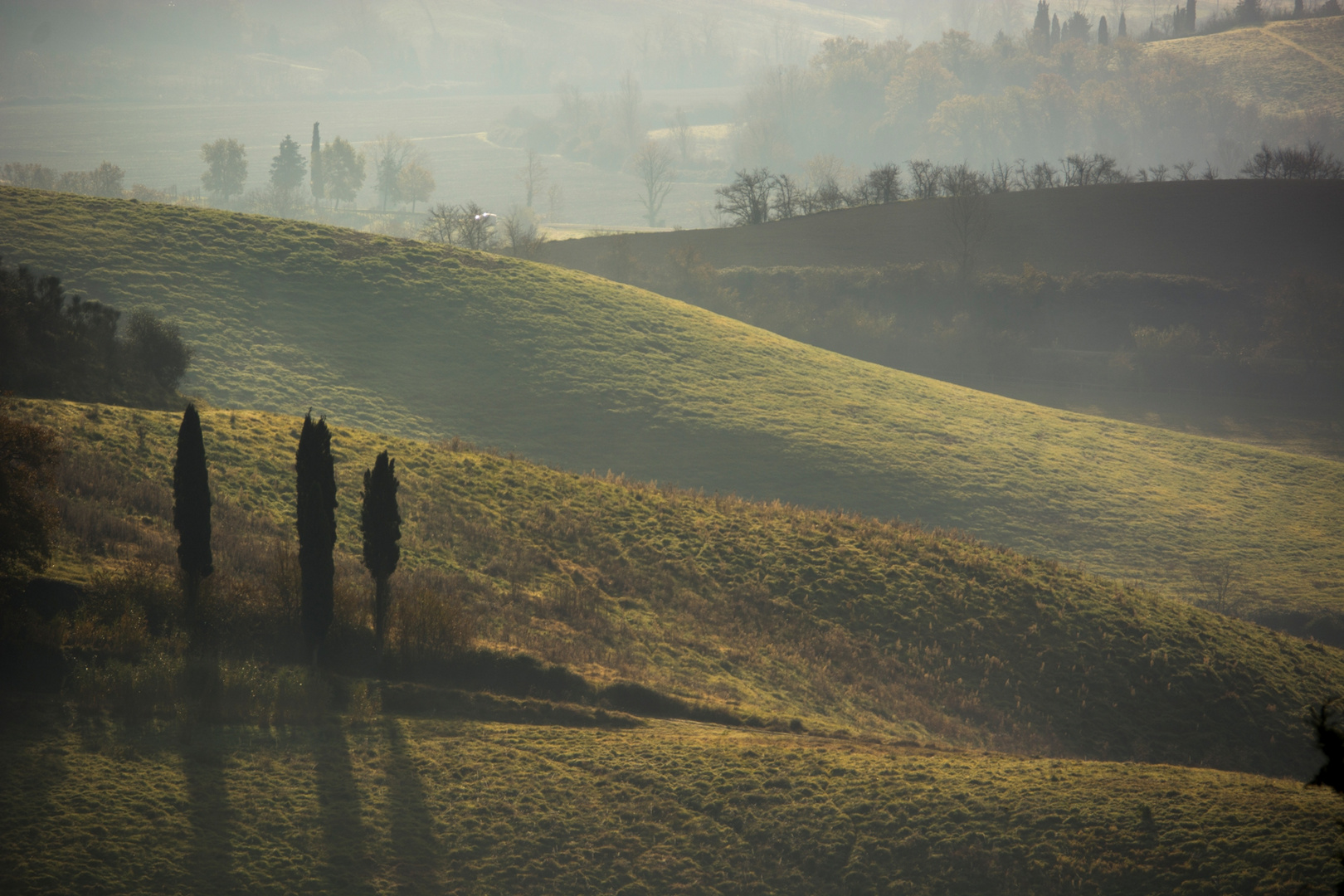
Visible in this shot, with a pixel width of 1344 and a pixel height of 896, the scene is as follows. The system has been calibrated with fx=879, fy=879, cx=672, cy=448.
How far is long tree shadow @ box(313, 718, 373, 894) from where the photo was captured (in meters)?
11.1

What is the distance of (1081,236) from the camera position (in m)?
90.6

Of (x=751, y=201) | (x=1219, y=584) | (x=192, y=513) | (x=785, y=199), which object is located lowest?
(x=1219, y=584)

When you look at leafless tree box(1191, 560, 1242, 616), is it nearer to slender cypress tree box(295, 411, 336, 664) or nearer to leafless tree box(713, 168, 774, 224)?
slender cypress tree box(295, 411, 336, 664)

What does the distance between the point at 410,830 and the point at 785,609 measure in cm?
1406

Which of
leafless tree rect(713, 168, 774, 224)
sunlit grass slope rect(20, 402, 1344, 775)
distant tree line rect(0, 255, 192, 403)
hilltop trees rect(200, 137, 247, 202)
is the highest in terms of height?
hilltop trees rect(200, 137, 247, 202)

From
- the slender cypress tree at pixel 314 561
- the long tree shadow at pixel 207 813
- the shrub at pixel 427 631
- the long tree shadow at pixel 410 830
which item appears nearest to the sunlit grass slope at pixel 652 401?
the shrub at pixel 427 631

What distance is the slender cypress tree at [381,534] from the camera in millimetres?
16844

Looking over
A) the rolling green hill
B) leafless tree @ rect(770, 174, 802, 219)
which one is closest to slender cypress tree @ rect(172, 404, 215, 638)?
the rolling green hill

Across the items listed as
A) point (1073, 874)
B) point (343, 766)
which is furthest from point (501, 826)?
point (1073, 874)

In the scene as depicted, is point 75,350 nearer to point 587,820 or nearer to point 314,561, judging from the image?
point 314,561

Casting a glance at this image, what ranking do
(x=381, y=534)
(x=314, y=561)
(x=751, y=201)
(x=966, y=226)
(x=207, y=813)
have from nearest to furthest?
(x=207, y=813) → (x=314, y=561) → (x=381, y=534) → (x=966, y=226) → (x=751, y=201)

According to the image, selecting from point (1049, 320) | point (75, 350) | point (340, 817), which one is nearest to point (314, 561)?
point (340, 817)

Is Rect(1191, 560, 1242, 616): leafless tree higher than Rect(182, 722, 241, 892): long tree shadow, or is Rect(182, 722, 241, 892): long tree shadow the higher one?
Rect(182, 722, 241, 892): long tree shadow

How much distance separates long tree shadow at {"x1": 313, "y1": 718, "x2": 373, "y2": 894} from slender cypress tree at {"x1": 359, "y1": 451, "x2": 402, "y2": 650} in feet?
9.28
